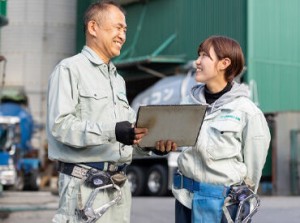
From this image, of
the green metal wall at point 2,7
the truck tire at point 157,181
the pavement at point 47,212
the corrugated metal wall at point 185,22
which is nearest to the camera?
the green metal wall at point 2,7

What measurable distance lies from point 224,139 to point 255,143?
19 cm

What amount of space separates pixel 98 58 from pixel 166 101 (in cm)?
1952

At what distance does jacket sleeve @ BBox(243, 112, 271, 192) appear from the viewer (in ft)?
16.7

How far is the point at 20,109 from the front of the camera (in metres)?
30.8

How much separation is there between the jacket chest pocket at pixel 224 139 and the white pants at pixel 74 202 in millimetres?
598

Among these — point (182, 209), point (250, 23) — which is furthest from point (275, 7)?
point (182, 209)

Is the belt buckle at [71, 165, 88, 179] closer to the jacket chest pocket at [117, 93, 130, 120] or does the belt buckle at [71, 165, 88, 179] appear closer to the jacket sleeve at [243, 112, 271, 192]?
the jacket chest pocket at [117, 93, 130, 120]

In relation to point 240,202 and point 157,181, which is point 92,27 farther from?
point 157,181

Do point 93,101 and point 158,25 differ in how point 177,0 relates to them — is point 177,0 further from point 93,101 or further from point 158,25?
point 93,101

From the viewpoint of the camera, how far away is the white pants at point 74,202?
4676mm

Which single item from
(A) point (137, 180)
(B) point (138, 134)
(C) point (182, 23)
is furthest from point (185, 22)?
(B) point (138, 134)

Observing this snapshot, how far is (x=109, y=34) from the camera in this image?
488 centimetres

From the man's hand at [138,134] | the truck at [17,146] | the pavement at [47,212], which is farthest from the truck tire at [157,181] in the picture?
the man's hand at [138,134]

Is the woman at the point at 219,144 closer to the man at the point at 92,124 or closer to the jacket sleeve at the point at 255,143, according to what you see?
the jacket sleeve at the point at 255,143
